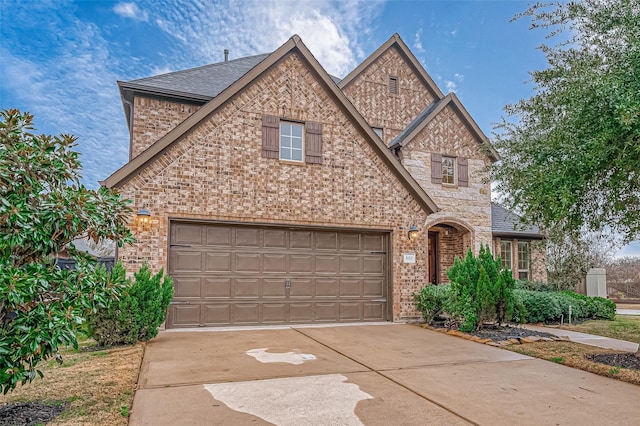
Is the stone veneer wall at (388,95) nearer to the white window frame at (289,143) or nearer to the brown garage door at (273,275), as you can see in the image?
the white window frame at (289,143)

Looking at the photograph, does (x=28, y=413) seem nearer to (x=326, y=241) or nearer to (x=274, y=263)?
(x=274, y=263)

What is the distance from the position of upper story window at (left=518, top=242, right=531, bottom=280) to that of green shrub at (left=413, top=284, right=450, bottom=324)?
864cm

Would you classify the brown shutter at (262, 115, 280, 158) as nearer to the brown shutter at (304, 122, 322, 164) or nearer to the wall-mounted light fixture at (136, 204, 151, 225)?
the brown shutter at (304, 122, 322, 164)

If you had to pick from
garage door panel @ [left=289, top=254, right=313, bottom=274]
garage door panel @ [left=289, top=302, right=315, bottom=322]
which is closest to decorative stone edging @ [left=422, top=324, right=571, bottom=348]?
garage door panel @ [left=289, top=302, right=315, bottom=322]

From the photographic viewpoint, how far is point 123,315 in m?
7.70

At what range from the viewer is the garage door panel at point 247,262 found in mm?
10328

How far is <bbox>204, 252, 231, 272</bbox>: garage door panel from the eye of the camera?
10.1 m

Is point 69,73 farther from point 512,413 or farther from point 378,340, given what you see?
point 512,413

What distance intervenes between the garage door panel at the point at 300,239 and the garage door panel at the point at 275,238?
182mm

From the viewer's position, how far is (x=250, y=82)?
1063 centimetres

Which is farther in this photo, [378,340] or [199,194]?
[199,194]

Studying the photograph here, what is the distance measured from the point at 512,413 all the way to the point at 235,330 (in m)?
6.62

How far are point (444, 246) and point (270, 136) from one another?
934cm

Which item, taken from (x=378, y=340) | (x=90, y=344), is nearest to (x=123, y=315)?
(x=90, y=344)
